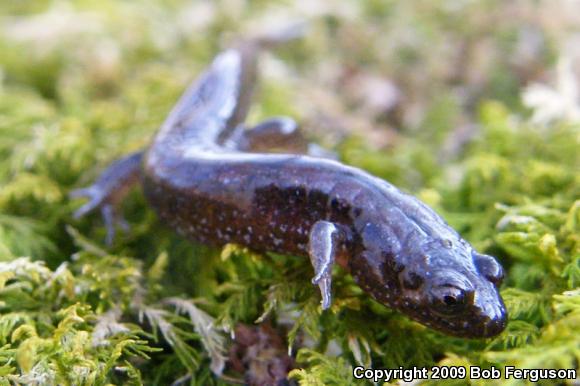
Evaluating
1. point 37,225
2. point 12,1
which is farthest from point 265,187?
point 12,1

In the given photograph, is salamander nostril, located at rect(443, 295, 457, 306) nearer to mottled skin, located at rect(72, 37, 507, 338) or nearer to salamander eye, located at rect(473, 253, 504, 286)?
mottled skin, located at rect(72, 37, 507, 338)

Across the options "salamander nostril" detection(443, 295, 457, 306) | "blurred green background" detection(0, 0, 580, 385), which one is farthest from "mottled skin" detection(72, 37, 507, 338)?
"blurred green background" detection(0, 0, 580, 385)

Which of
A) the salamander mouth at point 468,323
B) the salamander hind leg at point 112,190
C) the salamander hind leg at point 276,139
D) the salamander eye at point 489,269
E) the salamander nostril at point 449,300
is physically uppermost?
the salamander hind leg at point 276,139

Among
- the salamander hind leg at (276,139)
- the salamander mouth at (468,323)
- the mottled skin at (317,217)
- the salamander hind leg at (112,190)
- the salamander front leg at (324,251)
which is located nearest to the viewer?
the salamander mouth at (468,323)

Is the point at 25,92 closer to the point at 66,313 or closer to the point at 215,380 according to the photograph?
the point at 66,313

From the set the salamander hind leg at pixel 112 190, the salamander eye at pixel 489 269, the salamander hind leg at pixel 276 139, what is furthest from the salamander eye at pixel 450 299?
the salamander hind leg at pixel 112 190

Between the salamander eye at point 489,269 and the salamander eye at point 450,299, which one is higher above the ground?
the salamander eye at point 489,269

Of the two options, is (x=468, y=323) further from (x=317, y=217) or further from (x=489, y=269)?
(x=317, y=217)

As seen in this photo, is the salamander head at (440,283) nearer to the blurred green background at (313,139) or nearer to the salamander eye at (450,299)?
the salamander eye at (450,299)

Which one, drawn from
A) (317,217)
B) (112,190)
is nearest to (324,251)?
(317,217)

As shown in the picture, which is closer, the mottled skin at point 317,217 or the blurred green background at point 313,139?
the mottled skin at point 317,217
